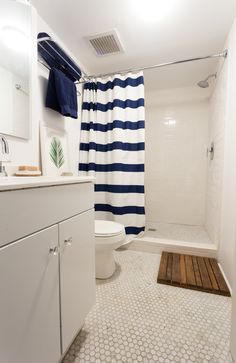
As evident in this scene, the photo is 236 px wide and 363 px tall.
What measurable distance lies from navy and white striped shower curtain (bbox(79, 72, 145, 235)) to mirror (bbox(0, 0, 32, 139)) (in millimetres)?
848

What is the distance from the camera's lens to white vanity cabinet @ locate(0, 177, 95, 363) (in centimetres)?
50

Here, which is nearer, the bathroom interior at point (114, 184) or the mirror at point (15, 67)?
the bathroom interior at point (114, 184)

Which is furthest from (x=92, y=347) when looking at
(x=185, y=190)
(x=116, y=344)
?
(x=185, y=190)

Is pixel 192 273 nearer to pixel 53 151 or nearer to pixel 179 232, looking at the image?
pixel 179 232

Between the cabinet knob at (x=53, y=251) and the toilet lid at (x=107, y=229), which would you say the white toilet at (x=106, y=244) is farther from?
the cabinet knob at (x=53, y=251)

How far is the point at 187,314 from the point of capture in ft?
3.57

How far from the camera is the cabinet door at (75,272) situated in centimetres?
74

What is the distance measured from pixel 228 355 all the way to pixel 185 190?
6.52 ft

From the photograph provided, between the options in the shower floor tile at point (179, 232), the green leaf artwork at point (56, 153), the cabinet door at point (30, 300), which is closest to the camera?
the cabinet door at point (30, 300)

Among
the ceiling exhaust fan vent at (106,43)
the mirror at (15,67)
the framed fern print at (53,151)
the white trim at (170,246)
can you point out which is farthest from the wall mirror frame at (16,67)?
the white trim at (170,246)

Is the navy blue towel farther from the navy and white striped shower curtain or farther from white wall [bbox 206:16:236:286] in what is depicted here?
white wall [bbox 206:16:236:286]

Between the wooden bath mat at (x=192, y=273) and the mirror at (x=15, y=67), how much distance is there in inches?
59.1

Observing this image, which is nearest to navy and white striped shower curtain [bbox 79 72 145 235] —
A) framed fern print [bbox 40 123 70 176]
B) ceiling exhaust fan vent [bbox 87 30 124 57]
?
ceiling exhaust fan vent [bbox 87 30 124 57]

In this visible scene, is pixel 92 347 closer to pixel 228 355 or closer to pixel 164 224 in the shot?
pixel 228 355
